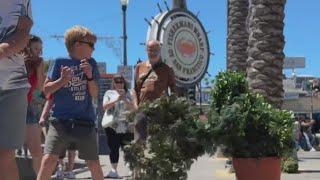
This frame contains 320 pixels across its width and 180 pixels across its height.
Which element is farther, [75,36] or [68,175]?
[68,175]

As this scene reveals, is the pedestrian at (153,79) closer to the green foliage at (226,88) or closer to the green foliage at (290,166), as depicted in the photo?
the green foliage at (226,88)

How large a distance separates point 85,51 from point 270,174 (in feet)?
8.15

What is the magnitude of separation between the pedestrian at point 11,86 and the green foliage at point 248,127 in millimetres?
3230

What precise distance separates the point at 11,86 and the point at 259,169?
3.69m

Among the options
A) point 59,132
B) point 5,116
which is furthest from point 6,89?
point 59,132

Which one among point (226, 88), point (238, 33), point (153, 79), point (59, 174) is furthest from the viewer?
point (238, 33)

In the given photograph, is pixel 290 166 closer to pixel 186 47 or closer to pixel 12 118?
pixel 186 47

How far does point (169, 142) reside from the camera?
23.6 ft

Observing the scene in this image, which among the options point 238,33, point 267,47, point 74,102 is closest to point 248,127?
point 74,102

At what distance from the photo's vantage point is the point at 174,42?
11492 millimetres

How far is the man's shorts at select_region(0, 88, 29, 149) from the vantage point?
4555 mm

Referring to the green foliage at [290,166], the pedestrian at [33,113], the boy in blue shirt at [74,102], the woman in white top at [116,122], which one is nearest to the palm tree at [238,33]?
the green foliage at [290,166]

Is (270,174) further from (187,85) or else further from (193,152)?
(187,85)

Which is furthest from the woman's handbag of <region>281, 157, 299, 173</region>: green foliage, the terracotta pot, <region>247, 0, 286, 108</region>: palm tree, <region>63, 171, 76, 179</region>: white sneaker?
the terracotta pot
